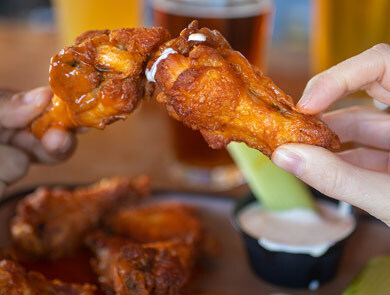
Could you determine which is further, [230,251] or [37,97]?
[230,251]

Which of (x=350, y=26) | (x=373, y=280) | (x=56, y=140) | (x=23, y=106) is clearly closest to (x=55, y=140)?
(x=56, y=140)

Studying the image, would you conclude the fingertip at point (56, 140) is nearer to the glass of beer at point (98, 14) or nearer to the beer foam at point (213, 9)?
the beer foam at point (213, 9)

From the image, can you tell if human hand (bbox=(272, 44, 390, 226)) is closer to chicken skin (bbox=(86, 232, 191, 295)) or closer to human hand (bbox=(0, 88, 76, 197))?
chicken skin (bbox=(86, 232, 191, 295))

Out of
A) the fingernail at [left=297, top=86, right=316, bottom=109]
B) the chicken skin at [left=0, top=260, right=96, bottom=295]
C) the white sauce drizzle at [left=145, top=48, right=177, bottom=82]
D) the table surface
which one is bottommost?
the table surface

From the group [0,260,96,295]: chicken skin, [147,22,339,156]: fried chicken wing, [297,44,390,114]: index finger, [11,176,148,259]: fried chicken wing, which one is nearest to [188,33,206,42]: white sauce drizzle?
[147,22,339,156]: fried chicken wing

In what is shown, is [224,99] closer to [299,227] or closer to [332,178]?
[332,178]
